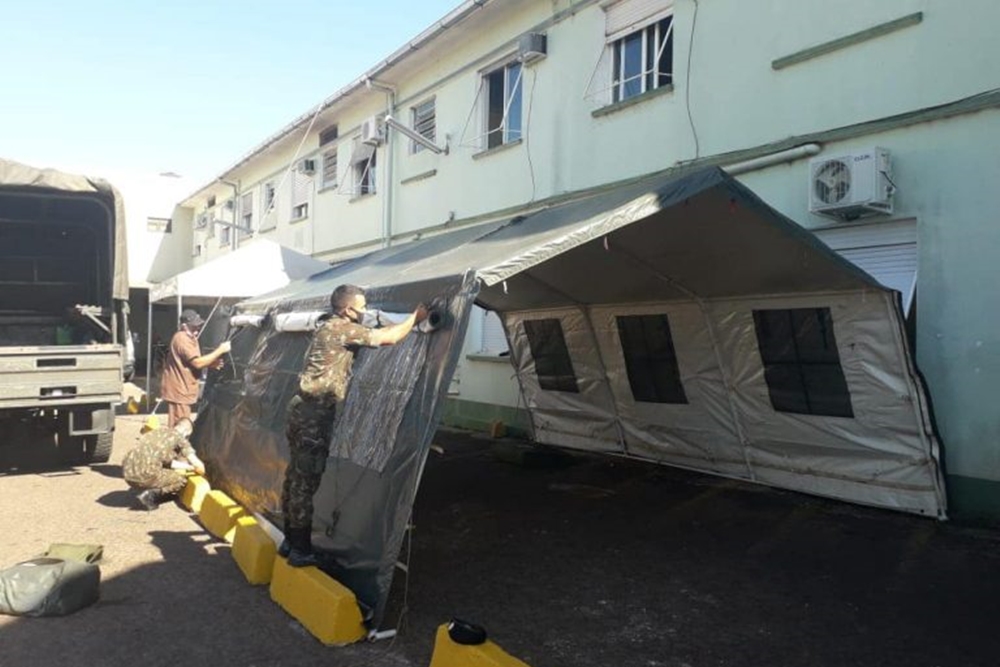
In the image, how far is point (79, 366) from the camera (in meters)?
7.73

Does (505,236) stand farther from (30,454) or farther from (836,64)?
(30,454)

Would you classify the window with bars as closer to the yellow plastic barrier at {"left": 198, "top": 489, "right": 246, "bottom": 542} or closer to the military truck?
the military truck

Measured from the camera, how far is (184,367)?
26.2 feet

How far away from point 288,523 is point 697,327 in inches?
173

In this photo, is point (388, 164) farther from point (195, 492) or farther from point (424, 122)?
Answer: point (195, 492)

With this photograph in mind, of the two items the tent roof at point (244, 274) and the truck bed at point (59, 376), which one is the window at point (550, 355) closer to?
the truck bed at point (59, 376)

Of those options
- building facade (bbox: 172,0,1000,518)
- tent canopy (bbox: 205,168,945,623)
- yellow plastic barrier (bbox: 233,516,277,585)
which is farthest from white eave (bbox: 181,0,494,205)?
yellow plastic barrier (bbox: 233,516,277,585)

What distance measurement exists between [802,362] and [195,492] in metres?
5.42

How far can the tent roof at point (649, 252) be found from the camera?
4473mm

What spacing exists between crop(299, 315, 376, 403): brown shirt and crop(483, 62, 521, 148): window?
743cm

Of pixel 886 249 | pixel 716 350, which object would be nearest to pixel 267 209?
pixel 716 350

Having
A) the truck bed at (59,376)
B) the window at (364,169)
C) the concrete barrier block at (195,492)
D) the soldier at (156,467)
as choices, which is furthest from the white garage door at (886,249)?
the window at (364,169)

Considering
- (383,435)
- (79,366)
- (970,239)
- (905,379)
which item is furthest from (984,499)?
(79,366)

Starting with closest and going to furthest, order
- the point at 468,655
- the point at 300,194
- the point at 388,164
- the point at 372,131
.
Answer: the point at 468,655 → the point at 372,131 → the point at 388,164 → the point at 300,194
